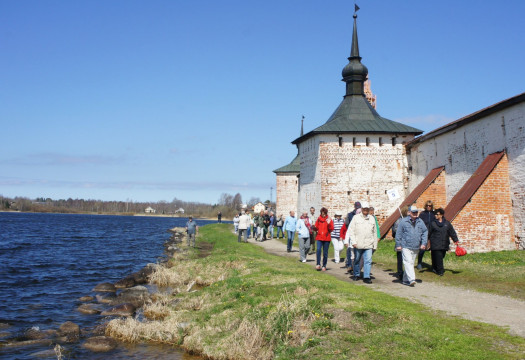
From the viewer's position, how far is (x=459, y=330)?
686 cm

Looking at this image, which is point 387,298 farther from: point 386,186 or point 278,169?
point 278,169

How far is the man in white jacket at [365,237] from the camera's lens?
11.4 meters

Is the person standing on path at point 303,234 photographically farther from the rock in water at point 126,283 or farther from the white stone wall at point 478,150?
the white stone wall at point 478,150

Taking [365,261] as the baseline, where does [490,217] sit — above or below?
above

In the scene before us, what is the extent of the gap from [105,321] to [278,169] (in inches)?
Result: 1331

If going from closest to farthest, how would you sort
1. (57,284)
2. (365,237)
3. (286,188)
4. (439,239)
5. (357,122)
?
(365,237)
(439,239)
(57,284)
(357,122)
(286,188)

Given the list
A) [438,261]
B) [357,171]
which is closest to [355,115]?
[357,171]

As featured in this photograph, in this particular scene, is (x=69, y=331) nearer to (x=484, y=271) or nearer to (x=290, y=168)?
(x=484, y=271)

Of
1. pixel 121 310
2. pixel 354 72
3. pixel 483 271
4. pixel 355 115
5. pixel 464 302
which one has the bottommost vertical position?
pixel 121 310

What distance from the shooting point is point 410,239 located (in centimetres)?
1115

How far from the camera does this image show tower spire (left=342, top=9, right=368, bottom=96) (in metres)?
29.0

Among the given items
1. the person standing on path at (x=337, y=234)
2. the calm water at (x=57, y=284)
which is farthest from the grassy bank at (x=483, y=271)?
the calm water at (x=57, y=284)

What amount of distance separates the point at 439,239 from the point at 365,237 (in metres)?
2.43

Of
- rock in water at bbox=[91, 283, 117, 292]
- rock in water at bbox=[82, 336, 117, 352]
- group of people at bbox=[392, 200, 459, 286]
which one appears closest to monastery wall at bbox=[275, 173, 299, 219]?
rock in water at bbox=[91, 283, 117, 292]
